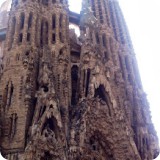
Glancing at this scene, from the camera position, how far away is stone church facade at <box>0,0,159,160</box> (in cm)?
1938

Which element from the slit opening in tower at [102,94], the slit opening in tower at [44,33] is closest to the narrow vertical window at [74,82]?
the slit opening in tower at [102,94]

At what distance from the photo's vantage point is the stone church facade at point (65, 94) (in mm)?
19375

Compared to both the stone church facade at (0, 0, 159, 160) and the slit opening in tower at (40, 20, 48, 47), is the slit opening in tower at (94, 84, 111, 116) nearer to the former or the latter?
the stone church facade at (0, 0, 159, 160)

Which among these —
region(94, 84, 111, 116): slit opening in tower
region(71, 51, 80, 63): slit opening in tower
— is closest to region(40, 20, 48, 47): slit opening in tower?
region(71, 51, 80, 63): slit opening in tower

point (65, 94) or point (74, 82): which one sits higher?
point (74, 82)

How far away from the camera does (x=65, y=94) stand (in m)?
21.9

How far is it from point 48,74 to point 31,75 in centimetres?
96

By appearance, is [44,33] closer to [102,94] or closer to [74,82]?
[74,82]

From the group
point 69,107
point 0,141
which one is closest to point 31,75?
point 69,107

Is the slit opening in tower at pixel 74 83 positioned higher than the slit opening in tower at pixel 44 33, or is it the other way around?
the slit opening in tower at pixel 44 33

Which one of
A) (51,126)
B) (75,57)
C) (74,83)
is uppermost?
(75,57)

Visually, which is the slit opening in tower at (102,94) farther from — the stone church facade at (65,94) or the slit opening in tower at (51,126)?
the slit opening in tower at (51,126)

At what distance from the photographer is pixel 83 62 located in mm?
24016

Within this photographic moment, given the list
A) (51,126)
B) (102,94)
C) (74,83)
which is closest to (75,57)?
(74,83)
